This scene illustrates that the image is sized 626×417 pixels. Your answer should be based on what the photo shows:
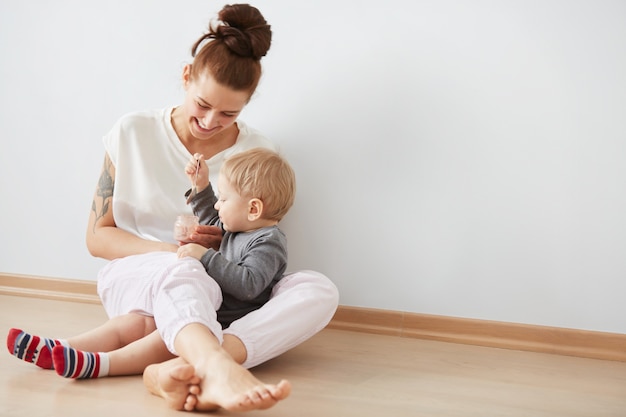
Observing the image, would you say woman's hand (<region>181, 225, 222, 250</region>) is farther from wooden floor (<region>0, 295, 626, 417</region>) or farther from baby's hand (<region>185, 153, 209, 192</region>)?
wooden floor (<region>0, 295, 626, 417</region>)

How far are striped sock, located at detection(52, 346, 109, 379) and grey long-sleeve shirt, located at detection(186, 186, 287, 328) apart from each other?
314 millimetres

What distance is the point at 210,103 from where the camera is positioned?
186cm

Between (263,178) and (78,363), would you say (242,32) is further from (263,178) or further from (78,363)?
(78,363)

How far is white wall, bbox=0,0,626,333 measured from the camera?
6.50 feet

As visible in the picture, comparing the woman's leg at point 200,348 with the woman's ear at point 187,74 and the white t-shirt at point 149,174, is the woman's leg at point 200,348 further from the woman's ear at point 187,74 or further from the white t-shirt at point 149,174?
the woman's ear at point 187,74

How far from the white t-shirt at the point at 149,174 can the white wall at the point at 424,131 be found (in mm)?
368

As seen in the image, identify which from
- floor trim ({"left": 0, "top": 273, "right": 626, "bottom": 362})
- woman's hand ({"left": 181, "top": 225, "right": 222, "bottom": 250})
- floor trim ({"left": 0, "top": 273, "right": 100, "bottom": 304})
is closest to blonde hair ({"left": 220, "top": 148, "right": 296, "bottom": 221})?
woman's hand ({"left": 181, "top": 225, "right": 222, "bottom": 250})

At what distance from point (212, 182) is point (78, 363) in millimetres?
791

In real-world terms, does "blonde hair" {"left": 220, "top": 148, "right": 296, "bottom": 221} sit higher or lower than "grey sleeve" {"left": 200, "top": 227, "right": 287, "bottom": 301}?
higher

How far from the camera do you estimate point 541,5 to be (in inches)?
78.9

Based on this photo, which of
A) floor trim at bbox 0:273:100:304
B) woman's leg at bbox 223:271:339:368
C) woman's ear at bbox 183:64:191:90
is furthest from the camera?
floor trim at bbox 0:273:100:304

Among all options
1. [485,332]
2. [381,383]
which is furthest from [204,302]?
[485,332]

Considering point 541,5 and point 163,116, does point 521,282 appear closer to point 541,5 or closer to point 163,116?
point 541,5

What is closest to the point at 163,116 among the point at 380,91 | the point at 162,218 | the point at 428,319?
Answer: the point at 162,218
